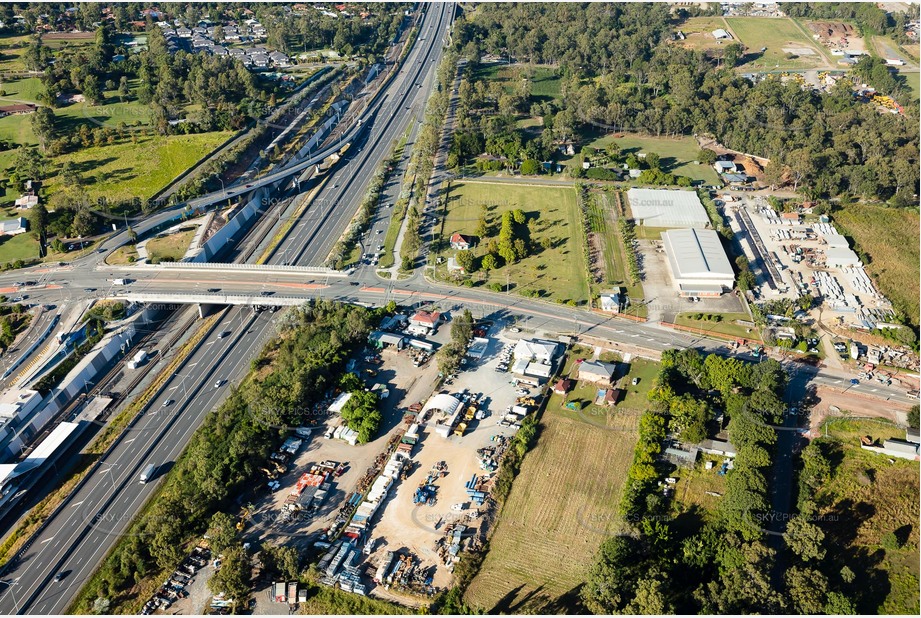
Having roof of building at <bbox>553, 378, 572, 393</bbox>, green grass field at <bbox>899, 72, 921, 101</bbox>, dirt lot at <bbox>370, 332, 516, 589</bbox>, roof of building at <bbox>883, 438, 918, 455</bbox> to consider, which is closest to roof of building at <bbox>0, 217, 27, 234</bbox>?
dirt lot at <bbox>370, 332, 516, 589</bbox>

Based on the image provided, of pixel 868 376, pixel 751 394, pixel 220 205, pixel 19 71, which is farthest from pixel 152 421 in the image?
pixel 19 71

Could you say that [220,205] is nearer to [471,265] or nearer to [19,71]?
[471,265]

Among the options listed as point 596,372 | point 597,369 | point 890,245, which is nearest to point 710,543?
point 596,372

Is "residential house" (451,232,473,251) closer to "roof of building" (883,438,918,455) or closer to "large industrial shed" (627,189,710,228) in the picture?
"large industrial shed" (627,189,710,228)

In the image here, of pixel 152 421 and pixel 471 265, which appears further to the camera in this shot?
pixel 471 265

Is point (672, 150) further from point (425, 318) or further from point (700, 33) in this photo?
point (700, 33)
